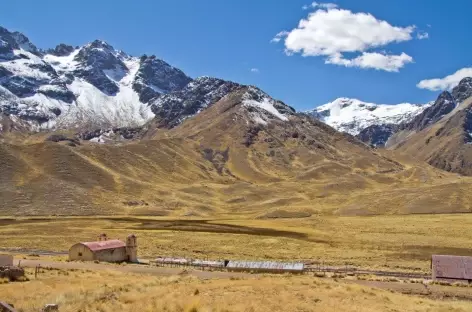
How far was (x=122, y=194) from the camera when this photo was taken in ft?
631

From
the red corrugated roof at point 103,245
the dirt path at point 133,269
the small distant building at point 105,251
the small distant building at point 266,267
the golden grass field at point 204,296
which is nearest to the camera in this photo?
the golden grass field at point 204,296

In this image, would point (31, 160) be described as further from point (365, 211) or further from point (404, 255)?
point (404, 255)

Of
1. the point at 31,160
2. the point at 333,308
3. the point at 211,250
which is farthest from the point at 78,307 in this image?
the point at 31,160

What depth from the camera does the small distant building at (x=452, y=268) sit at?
178ft

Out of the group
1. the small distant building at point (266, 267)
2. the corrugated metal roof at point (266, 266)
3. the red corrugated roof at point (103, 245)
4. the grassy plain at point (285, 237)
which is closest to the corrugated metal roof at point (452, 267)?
the grassy plain at point (285, 237)

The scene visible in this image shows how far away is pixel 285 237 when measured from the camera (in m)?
111

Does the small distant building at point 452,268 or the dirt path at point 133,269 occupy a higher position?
the small distant building at point 452,268

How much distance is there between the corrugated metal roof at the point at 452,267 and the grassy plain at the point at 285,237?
11.5m

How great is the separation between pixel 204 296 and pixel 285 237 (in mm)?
79003

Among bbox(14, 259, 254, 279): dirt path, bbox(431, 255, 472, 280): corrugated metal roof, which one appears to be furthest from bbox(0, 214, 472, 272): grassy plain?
bbox(14, 259, 254, 279): dirt path

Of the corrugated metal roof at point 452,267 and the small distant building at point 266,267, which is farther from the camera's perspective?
the small distant building at point 266,267

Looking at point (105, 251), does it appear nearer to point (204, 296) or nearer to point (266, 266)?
point (266, 266)

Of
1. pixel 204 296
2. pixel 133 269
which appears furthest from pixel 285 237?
pixel 204 296

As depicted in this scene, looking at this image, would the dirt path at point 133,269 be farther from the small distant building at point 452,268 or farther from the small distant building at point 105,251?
the small distant building at point 452,268
